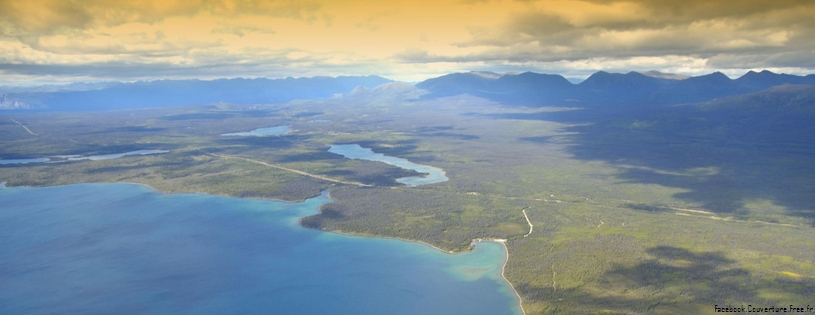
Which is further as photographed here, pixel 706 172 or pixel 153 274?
pixel 706 172

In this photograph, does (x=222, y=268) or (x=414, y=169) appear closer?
(x=222, y=268)

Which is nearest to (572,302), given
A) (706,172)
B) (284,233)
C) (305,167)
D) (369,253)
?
(369,253)

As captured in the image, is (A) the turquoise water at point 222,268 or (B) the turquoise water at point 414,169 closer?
(A) the turquoise water at point 222,268

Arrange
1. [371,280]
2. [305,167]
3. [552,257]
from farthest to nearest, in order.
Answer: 1. [305,167]
2. [552,257]
3. [371,280]

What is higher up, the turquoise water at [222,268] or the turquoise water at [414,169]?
the turquoise water at [414,169]

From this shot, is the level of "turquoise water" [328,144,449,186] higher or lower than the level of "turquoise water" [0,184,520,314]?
higher

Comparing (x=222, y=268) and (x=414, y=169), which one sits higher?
(x=414, y=169)

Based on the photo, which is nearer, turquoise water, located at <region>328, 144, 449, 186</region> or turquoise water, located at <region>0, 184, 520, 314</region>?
turquoise water, located at <region>0, 184, 520, 314</region>

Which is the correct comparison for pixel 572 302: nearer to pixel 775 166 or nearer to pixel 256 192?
pixel 256 192
